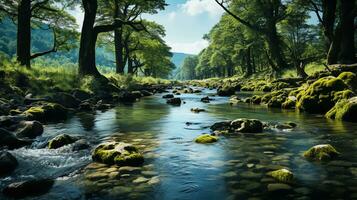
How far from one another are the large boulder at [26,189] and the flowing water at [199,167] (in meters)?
0.17

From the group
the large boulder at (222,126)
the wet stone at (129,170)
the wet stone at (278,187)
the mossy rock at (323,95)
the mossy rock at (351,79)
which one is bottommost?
the wet stone at (129,170)

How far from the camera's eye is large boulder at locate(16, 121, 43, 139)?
11.1 m

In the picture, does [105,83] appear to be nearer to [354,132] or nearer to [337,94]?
[337,94]

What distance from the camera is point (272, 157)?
826cm

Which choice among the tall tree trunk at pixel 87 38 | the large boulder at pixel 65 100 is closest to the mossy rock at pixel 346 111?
the large boulder at pixel 65 100

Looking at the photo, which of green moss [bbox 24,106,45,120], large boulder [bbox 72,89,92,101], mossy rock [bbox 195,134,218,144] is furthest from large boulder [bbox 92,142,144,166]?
large boulder [bbox 72,89,92,101]

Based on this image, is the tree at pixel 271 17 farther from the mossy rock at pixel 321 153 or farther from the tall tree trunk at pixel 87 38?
the mossy rock at pixel 321 153

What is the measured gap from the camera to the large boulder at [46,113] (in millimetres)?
14383

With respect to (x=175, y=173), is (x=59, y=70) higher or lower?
higher

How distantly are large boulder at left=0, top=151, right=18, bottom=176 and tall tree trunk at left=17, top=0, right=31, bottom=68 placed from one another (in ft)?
65.7

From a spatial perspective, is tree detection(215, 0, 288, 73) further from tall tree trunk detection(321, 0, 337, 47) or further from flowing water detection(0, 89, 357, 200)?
flowing water detection(0, 89, 357, 200)

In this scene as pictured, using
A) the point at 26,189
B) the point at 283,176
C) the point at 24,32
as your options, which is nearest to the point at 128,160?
the point at 26,189

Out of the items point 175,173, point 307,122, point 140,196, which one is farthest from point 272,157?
point 307,122

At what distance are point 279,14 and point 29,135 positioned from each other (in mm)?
42908
